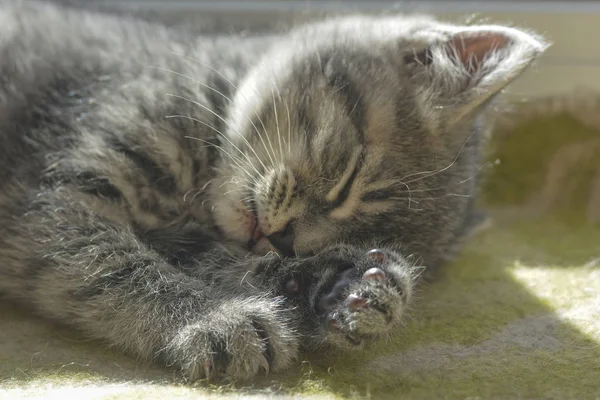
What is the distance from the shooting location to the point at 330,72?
123 centimetres

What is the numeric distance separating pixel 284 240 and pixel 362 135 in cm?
23

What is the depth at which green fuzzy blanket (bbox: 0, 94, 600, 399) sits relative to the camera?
93cm

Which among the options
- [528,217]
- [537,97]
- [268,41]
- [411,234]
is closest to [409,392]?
[411,234]

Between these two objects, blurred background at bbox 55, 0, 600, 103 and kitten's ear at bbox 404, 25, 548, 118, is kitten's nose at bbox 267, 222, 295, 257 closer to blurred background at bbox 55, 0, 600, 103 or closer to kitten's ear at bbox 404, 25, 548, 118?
Answer: kitten's ear at bbox 404, 25, 548, 118

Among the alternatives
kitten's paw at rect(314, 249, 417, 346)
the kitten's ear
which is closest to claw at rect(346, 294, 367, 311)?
kitten's paw at rect(314, 249, 417, 346)

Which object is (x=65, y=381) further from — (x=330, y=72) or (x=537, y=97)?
(x=537, y=97)

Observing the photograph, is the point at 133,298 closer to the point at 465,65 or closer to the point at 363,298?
the point at 363,298

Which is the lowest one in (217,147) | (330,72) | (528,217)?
(528,217)

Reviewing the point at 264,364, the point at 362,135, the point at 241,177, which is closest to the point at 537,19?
the point at 362,135

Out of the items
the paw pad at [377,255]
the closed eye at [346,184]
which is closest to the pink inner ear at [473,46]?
the closed eye at [346,184]

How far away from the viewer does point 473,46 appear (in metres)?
1.25

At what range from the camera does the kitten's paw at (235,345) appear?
929 mm

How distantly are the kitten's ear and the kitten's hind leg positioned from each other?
0.52 metres

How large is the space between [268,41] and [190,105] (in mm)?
277
